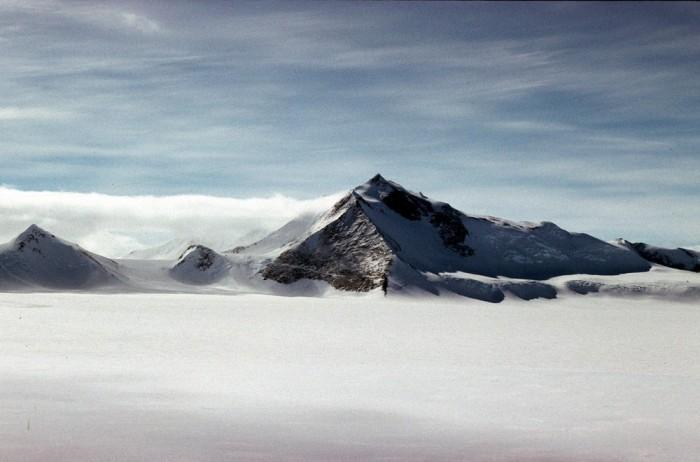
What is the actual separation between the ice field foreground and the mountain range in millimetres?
70844

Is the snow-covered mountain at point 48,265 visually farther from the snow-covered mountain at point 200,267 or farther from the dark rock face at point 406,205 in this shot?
the dark rock face at point 406,205

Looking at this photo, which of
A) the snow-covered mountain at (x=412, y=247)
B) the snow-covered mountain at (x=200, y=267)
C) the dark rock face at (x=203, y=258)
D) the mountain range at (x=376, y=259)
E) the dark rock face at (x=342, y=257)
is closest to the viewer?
the mountain range at (x=376, y=259)

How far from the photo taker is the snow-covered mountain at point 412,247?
368ft

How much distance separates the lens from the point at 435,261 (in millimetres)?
120500

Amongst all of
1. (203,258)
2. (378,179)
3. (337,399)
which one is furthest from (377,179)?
(337,399)

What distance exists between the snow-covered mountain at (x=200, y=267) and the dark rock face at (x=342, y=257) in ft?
28.3

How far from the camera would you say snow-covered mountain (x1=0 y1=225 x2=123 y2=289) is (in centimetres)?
10394

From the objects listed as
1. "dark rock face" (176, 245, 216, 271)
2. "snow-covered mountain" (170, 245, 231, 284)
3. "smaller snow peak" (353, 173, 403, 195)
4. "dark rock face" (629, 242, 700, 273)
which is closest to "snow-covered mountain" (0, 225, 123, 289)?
"snow-covered mountain" (170, 245, 231, 284)

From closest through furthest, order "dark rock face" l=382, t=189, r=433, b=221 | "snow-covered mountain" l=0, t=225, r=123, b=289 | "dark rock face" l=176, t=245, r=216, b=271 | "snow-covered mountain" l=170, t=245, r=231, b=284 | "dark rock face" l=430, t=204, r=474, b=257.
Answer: "snow-covered mountain" l=0, t=225, r=123, b=289 < "snow-covered mountain" l=170, t=245, r=231, b=284 < "dark rock face" l=176, t=245, r=216, b=271 < "dark rock face" l=430, t=204, r=474, b=257 < "dark rock face" l=382, t=189, r=433, b=221

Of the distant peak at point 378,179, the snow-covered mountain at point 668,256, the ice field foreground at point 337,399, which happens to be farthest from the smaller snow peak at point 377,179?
the ice field foreground at point 337,399

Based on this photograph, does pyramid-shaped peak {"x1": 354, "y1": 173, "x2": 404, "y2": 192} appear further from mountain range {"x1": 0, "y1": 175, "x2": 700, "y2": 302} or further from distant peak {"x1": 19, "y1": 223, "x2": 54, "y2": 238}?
distant peak {"x1": 19, "y1": 223, "x2": 54, "y2": 238}

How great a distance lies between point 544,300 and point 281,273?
1645 inches

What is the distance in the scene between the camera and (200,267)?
122 meters

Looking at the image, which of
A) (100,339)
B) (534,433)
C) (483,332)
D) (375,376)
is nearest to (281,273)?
(483,332)
